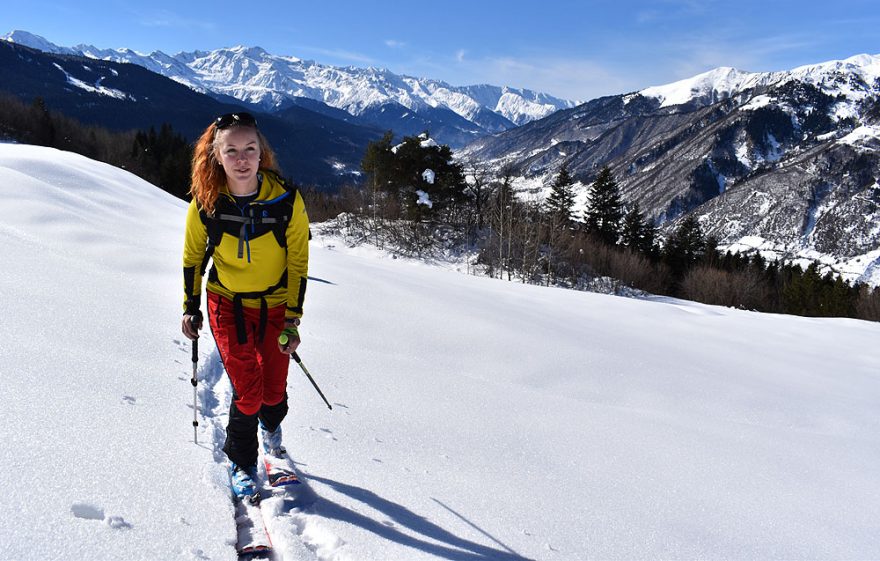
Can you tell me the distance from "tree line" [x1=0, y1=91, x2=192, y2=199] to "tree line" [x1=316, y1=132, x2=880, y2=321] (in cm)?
1438

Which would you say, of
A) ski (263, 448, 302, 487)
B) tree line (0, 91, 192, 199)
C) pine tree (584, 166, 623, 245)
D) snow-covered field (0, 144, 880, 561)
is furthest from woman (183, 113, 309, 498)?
tree line (0, 91, 192, 199)

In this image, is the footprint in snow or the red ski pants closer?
the footprint in snow

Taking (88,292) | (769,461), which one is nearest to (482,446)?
(769,461)

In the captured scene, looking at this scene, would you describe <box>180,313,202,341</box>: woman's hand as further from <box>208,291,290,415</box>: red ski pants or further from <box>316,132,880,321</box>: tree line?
<box>316,132,880,321</box>: tree line

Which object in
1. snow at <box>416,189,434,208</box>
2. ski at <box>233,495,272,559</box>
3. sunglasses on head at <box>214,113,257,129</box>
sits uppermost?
snow at <box>416,189,434,208</box>

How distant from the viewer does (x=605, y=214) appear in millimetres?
49250

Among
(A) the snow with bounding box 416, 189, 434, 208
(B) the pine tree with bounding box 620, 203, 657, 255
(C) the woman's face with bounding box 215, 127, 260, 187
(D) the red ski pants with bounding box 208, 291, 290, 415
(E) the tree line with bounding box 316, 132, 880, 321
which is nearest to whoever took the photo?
(C) the woman's face with bounding box 215, 127, 260, 187

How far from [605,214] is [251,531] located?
1997 inches

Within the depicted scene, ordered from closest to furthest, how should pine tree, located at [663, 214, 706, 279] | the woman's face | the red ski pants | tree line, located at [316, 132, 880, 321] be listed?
the woman's face
the red ski pants
tree line, located at [316, 132, 880, 321]
pine tree, located at [663, 214, 706, 279]

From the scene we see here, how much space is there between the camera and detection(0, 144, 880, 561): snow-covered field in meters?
2.50

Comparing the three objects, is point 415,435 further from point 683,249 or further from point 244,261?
point 683,249

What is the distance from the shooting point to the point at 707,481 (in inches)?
153

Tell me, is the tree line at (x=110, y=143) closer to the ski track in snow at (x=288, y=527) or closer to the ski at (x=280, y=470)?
the ski track in snow at (x=288, y=527)

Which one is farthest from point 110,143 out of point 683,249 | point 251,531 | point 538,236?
point 251,531
